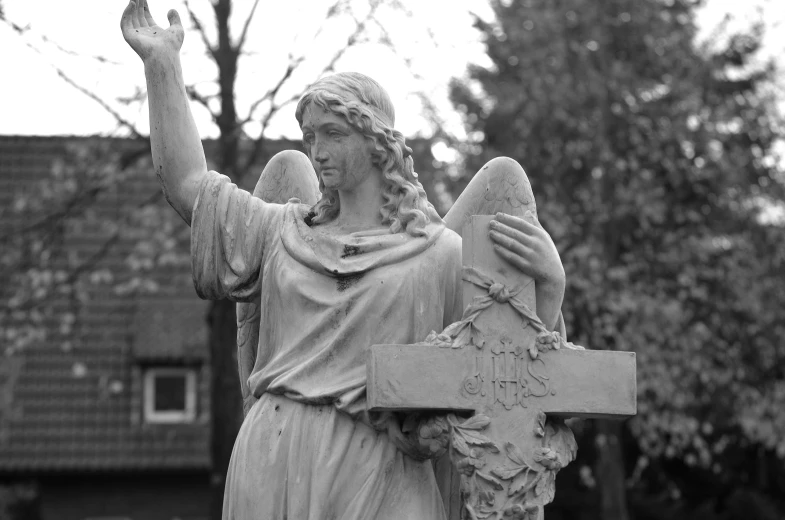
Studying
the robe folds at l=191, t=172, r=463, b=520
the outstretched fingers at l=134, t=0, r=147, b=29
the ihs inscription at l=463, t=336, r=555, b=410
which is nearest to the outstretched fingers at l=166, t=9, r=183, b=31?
the outstretched fingers at l=134, t=0, r=147, b=29

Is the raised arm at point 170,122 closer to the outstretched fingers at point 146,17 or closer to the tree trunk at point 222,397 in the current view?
the outstretched fingers at point 146,17

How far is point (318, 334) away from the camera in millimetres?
5773

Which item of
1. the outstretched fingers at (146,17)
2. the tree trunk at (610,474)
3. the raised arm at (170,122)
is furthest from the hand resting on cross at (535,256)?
the tree trunk at (610,474)

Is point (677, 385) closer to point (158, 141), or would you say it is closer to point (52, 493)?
point (52, 493)

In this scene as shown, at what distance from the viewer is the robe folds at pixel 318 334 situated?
565 centimetres

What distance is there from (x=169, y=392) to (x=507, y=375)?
825 inches

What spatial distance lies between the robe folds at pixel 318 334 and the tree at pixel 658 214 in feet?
51.9

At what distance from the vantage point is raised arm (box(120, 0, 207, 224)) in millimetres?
5973

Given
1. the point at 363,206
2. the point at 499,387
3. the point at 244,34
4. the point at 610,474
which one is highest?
the point at 244,34

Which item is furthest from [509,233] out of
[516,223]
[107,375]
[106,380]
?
[107,375]

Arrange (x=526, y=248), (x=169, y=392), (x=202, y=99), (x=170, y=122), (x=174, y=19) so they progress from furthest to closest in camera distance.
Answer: (x=169, y=392), (x=202, y=99), (x=174, y=19), (x=170, y=122), (x=526, y=248)

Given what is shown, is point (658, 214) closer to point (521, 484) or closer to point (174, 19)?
point (174, 19)

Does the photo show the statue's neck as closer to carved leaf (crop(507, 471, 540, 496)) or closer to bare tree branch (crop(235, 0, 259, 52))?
carved leaf (crop(507, 471, 540, 496))

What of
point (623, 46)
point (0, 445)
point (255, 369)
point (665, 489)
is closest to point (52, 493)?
point (0, 445)
